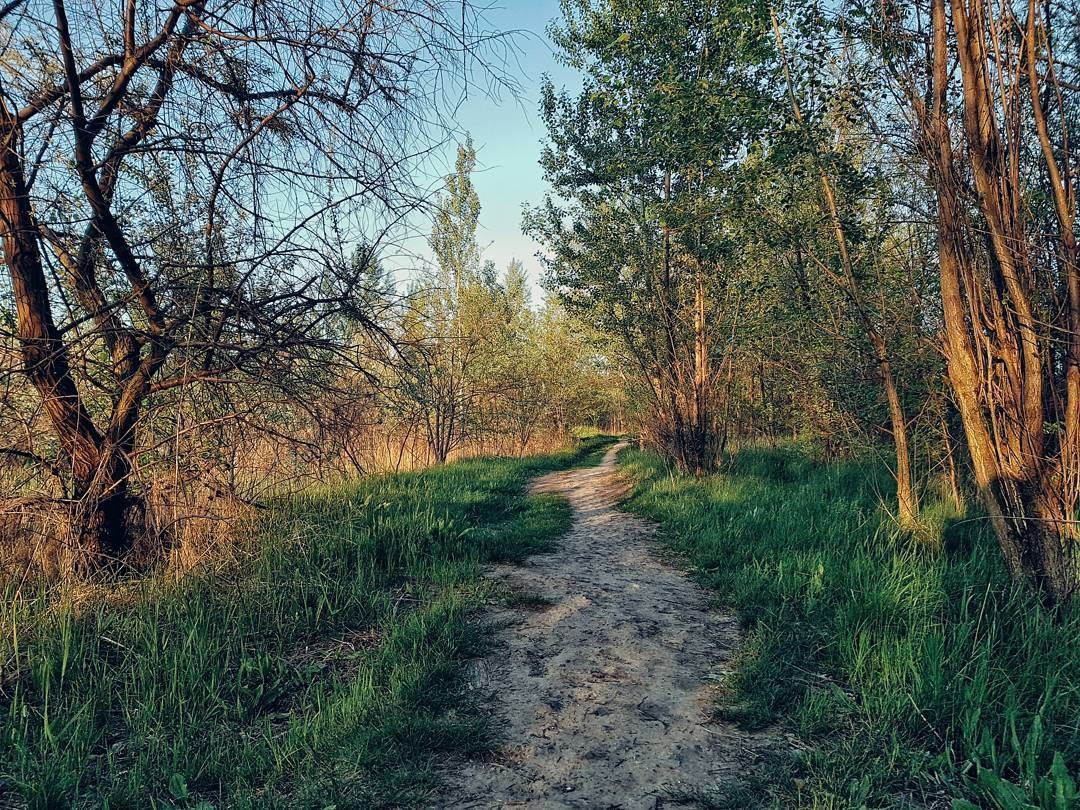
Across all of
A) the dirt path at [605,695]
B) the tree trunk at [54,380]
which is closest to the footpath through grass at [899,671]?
the dirt path at [605,695]

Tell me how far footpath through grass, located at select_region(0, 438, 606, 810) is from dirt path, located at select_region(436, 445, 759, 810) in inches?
10.5

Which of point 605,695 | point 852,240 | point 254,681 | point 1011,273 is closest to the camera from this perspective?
point 605,695

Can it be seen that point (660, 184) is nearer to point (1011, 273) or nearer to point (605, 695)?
point (1011, 273)

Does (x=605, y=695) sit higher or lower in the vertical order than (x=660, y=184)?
lower

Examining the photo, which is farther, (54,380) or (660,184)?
(660,184)

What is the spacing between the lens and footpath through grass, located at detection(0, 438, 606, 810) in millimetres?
2254

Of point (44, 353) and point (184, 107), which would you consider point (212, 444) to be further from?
point (184, 107)

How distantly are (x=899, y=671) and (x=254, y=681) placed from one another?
3.62 meters

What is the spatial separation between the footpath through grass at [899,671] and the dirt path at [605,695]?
0.23m

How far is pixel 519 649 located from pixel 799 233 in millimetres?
5601

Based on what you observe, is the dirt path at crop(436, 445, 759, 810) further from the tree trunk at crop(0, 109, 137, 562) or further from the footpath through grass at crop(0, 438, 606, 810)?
the tree trunk at crop(0, 109, 137, 562)

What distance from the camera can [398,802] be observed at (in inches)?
85.9

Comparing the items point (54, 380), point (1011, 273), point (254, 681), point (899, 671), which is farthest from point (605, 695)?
point (54, 380)

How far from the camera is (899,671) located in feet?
8.91
